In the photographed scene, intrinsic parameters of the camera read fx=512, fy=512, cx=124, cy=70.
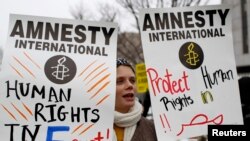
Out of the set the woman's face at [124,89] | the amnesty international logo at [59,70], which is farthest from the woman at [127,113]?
the amnesty international logo at [59,70]

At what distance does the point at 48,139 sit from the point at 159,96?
0.73 metres

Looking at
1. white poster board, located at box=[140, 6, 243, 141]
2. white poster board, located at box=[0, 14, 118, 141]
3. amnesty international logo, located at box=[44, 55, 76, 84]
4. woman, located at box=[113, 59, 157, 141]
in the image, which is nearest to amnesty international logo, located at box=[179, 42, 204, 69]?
white poster board, located at box=[140, 6, 243, 141]

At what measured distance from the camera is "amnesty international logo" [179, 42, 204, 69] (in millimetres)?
3256

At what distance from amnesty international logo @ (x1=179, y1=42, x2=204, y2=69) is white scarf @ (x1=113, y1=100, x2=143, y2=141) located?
0.43 meters

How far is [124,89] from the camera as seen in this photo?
10.5ft

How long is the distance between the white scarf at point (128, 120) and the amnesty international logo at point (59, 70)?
14.9 inches

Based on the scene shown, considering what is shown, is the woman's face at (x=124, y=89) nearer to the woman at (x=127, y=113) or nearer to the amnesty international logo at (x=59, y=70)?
the woman at (x=127, y=113)

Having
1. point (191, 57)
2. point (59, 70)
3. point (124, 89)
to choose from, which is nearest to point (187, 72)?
point (191, 57)

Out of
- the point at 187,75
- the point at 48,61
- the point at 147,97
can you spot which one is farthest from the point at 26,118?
the point at 147,97

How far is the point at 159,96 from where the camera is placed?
3.19 meters

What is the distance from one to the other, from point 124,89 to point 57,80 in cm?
42

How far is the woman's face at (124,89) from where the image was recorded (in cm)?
319

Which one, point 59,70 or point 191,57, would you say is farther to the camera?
point 191,57

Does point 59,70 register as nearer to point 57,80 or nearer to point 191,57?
→ point 57,80
